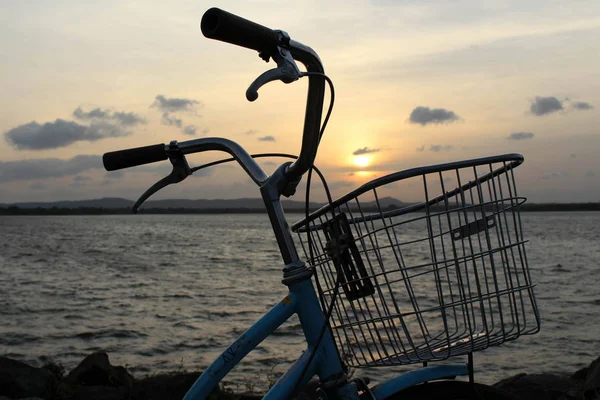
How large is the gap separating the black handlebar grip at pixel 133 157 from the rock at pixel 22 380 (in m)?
4.91

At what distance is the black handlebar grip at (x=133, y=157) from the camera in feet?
7.88

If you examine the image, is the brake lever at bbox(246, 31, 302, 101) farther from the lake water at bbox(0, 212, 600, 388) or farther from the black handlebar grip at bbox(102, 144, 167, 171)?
the lake water at bbox(0, 212, 600, 388)

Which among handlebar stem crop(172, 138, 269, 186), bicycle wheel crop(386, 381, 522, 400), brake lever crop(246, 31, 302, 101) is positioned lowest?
bicycle wheel crop(386, 381, 522, 400)

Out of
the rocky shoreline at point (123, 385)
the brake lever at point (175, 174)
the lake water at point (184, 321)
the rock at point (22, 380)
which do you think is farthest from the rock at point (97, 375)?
the brake lever at point (175, 174)

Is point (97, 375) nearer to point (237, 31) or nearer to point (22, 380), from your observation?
point (22, 380)

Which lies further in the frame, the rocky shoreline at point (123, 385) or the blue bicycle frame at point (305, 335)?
the rocky shoreline at point (123, 385)

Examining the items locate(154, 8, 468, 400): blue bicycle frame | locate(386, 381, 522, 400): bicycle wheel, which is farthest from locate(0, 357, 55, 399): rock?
locate(386, 381, 522, 400): bicycle wheel

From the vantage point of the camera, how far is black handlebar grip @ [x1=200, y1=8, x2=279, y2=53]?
1791 millimetres

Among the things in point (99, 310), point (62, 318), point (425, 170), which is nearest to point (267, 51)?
point (425, 170)

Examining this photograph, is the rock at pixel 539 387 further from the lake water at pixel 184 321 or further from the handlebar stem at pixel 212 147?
the handlebar stem at pixel 212 147

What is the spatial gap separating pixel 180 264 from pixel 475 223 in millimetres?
31669

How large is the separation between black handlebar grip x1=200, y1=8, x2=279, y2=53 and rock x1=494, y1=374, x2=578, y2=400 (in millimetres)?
4969

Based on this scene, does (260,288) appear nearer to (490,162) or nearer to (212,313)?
(212,313)

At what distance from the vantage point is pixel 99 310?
1556 centimetres
